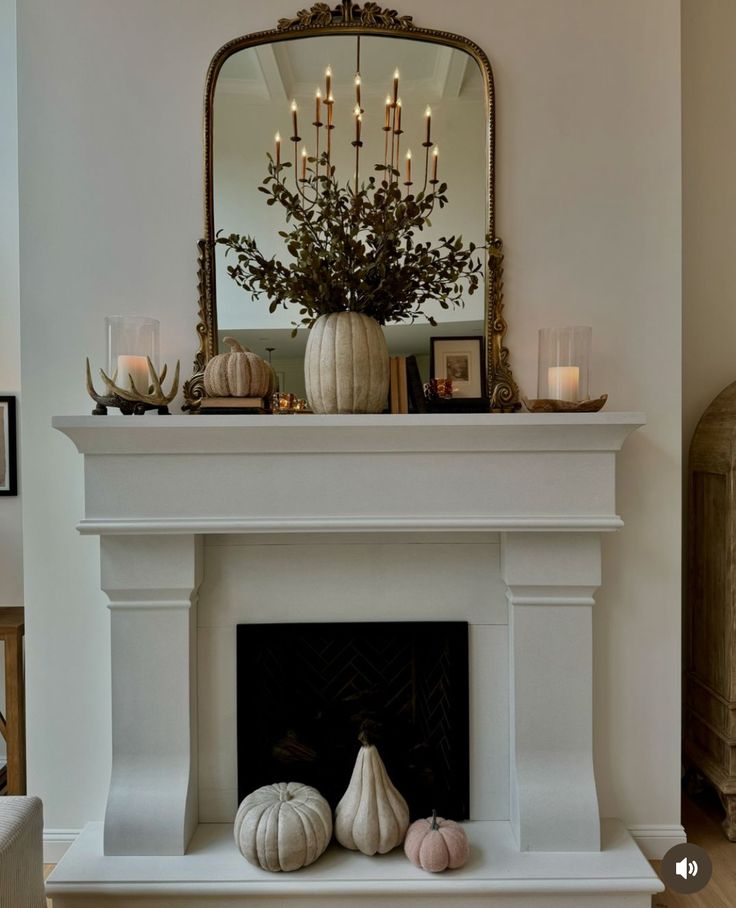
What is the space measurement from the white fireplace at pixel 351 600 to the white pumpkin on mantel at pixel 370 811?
0.16ft

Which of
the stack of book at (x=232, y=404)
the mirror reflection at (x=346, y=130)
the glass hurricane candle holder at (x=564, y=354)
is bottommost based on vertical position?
the stack of book at (x=232, y=404)

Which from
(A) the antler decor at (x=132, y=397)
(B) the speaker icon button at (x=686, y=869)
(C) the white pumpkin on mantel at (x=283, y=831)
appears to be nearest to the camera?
(C) the white pumpkin on mantel at (x=283, y=831)

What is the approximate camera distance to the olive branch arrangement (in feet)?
5.97

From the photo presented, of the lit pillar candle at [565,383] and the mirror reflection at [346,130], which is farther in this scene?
the mirror reflection at [346,130]

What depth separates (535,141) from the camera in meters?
2.04

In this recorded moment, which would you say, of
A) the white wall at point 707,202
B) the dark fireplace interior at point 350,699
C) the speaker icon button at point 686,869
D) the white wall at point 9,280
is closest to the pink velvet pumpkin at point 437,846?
the dark fireplace interior at point 350,699

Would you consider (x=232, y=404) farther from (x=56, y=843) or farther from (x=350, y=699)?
(x=56, y=843)

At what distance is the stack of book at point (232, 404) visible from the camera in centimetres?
188

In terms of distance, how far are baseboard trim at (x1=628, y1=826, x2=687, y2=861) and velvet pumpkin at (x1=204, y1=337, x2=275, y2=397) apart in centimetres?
164

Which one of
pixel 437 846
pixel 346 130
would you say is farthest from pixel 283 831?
pixel 346 130

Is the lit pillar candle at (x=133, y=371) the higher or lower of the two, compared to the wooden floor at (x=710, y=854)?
higher

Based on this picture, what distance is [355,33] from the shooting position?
203cm

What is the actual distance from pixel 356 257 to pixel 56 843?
1841 mm

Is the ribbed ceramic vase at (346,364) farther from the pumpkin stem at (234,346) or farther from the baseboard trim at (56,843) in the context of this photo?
the baseboard trim at (56,843)
